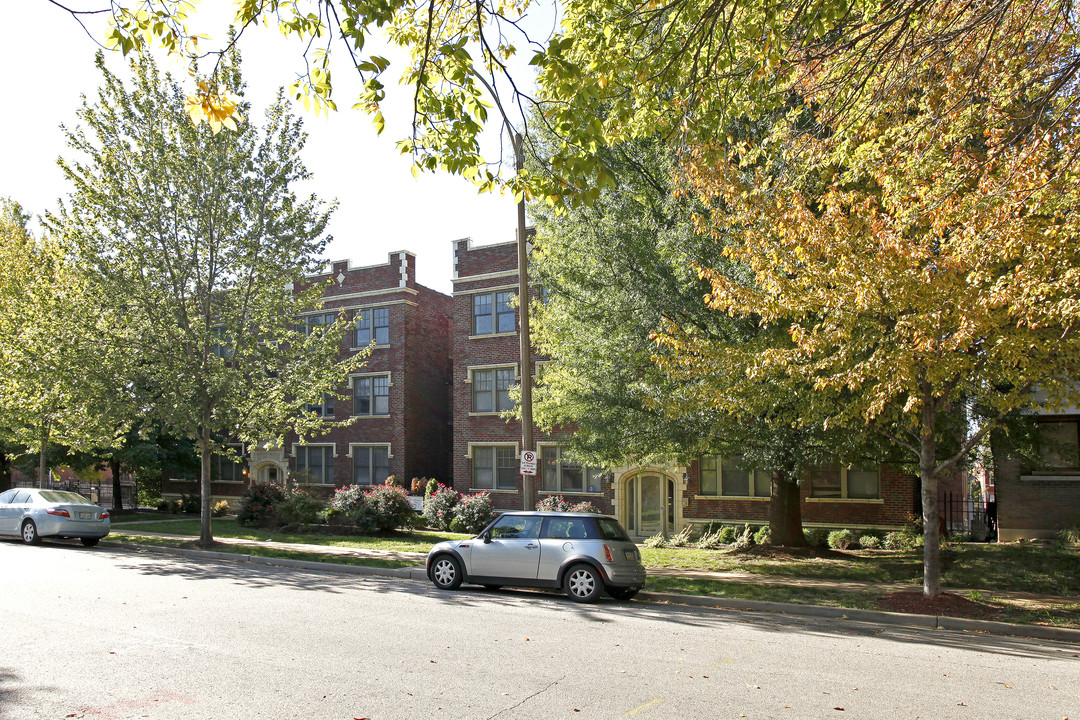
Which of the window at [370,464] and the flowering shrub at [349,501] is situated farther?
the window at [370,464]

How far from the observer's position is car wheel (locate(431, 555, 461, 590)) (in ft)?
42.0

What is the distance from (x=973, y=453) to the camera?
17031 millimetres

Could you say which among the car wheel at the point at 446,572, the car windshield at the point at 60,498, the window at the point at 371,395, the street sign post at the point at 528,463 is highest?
the window at the point at 371,395

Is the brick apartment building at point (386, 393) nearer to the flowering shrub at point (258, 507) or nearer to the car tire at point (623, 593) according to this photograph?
the flowering shrub at point (258, 507)

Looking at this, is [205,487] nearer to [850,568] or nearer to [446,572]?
[446,572]

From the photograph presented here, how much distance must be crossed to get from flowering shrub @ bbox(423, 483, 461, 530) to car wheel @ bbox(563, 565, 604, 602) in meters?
12.7

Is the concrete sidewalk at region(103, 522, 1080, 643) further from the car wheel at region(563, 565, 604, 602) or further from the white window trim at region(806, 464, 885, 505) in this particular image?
the white window trim at region(806, 464, 885, 505)

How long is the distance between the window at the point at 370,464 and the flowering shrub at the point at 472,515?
727cm

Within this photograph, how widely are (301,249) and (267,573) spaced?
7.86 meters

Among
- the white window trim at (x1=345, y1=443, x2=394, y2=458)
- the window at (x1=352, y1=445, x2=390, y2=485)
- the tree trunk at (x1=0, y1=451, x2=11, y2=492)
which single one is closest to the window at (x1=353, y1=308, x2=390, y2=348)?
the white window trim at (x1=345, y1=443, x2=394, y2=458)

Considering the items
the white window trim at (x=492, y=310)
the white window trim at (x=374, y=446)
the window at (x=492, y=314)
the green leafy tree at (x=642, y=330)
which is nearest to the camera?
the green leafy tree at (x=642, y=330)

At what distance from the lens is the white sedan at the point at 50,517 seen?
18.6 m

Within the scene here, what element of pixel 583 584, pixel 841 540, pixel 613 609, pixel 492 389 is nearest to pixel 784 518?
pixel 841 540

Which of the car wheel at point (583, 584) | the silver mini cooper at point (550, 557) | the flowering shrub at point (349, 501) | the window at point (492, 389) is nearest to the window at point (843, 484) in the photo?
the window at point (492, 389)
